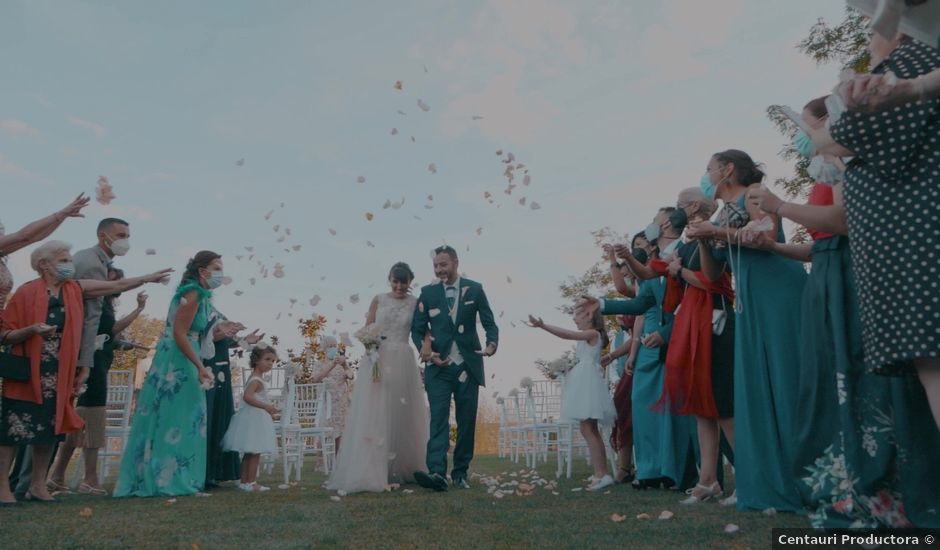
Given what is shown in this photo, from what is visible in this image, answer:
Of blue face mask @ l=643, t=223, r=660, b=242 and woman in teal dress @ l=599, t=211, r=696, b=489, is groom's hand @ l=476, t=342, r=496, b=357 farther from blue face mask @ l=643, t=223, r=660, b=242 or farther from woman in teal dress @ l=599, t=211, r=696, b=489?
blue face mask @ l=643, t=223, r=660, b=242

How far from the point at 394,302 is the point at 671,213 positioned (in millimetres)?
3086

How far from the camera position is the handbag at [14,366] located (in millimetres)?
5262

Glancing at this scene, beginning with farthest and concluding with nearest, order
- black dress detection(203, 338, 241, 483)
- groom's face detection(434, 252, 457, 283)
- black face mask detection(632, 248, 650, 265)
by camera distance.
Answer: black dress detection(203, 338, 241, 483) < groom's face detection(434, 252, 457, 283) < black face mask detection(632, 248, 650, 265)

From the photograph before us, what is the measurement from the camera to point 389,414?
282 inches

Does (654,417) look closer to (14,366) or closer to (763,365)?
(763,365)

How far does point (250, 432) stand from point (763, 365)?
5.14 metres

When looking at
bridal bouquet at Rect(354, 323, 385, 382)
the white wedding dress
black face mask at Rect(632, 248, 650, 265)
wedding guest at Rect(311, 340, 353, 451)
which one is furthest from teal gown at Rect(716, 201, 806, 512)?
wedding guest at Rect(311, 340, 353, 451)

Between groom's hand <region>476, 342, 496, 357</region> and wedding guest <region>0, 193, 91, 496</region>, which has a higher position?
wedding guest <region>0, 193, 91, 496</region>

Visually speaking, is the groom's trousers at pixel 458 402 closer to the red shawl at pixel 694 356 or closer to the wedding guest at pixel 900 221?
the red shawl at pixel 694 356

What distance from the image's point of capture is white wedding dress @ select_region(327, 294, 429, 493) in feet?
21.9

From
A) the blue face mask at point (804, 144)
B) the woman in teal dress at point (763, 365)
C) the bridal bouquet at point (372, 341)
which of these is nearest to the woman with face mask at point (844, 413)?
the blue face mask at point (804, 144)

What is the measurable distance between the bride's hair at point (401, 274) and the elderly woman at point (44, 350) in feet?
7.74

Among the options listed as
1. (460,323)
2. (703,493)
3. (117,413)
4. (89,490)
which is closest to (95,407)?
(89,490)

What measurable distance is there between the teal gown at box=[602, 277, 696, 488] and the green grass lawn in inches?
10.9
